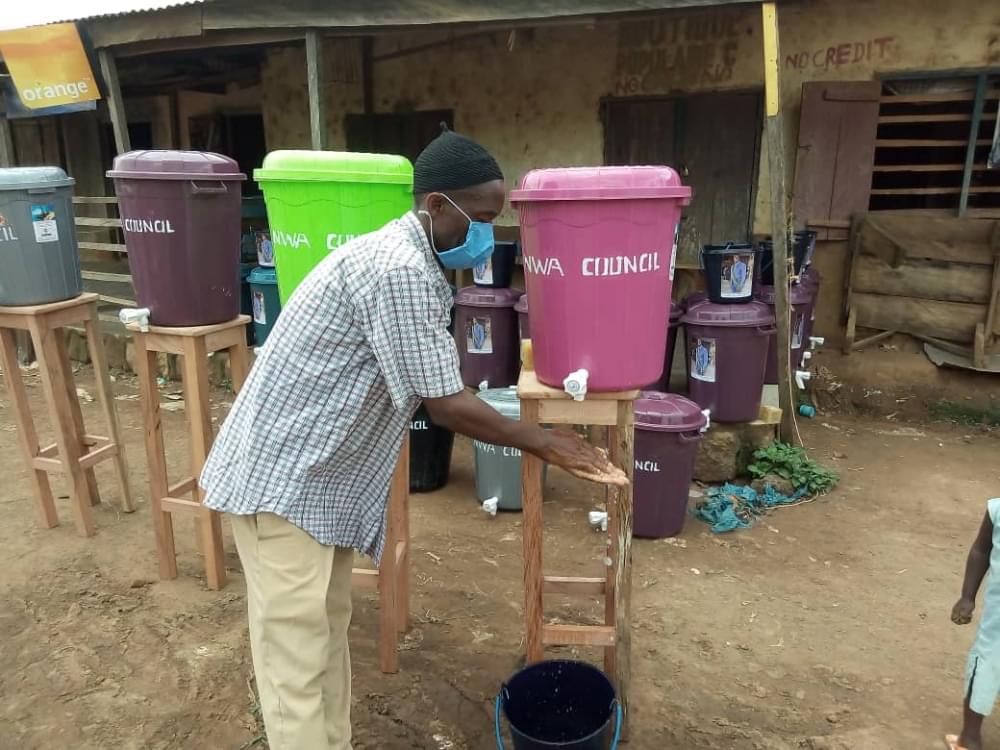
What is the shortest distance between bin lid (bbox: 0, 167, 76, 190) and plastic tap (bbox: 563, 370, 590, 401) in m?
2.86

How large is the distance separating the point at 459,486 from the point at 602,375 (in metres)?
2.73

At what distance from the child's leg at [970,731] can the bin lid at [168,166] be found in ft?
10.2

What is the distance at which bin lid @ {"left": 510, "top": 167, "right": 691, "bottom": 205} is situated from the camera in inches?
76.6

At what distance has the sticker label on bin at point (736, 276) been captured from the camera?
14.8 ft

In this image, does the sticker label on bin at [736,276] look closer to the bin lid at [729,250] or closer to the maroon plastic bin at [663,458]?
the bin lid at [729,250]

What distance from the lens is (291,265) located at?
8.73 feet

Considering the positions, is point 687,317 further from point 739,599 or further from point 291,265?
point 291,265

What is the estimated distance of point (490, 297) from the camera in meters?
5.27

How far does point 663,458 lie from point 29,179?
3304 millimetres

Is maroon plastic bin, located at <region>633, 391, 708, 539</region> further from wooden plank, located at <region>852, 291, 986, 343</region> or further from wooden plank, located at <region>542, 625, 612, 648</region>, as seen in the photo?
wooden plank, located at <region>852, 291, 986, 343</region>

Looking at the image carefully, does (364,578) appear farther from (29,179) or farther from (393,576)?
(29,179)

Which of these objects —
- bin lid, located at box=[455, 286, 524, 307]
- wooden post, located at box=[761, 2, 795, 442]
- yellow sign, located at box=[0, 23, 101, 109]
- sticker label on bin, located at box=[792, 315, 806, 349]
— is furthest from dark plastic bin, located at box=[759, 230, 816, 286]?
yellow sign, located at box=[0, 23, 101, 109]

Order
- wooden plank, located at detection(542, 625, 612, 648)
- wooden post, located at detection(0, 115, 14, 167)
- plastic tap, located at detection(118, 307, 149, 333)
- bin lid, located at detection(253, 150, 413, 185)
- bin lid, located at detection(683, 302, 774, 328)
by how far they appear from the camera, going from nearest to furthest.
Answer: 1. wooden plank, located at detection(542, 625, 612, 648)
2. bin lid, located at detection(253, 150, 413, 185)
3. plastic tap, located at detection(118, 307, 149, 333)
4. bin lid, located at detection(683, 302, 774, 328)
5. wooden post, located at detection(0, 115, 14, 167)

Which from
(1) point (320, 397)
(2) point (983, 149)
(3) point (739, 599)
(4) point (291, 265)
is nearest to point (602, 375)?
(1) point (320, 397)
